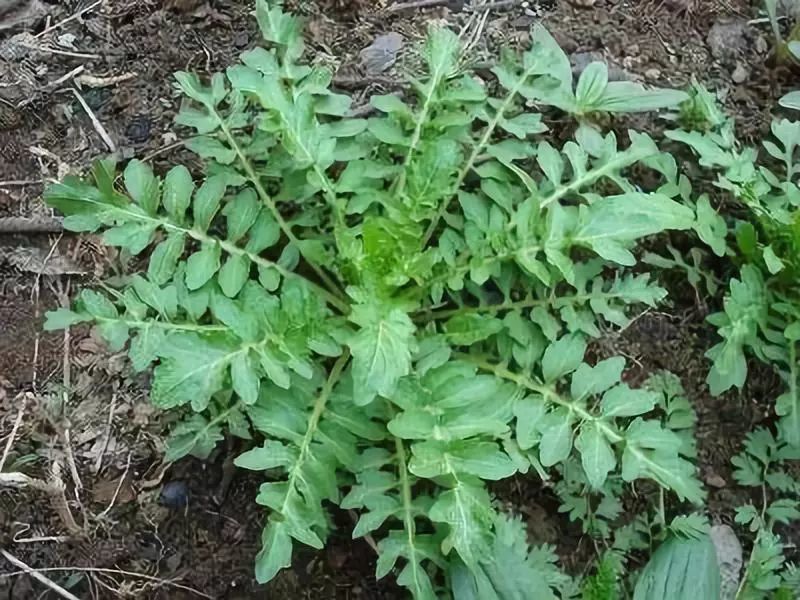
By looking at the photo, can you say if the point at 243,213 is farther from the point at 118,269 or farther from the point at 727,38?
the point at 727,38

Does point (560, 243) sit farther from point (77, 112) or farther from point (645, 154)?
point (77, 112)

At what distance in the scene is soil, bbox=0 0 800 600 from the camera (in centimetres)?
209

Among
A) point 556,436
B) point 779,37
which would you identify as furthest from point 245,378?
point 779,37

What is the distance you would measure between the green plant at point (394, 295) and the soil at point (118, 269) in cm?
13

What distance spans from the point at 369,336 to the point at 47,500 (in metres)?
0.81

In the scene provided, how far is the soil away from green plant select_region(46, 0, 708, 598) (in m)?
0.13

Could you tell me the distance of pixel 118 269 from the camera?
222 centimetres

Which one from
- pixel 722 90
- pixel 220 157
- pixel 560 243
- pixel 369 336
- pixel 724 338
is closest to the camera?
pixel 369 336

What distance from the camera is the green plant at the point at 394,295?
5.98 ft

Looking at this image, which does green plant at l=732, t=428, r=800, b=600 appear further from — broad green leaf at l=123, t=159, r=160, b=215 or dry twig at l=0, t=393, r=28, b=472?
dry twig at l=0, t=393, r=28, b=472

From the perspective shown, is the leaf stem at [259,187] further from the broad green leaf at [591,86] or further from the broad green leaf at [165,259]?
the broad green leaf at [591,86]

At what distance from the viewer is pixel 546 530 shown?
2.16 meters

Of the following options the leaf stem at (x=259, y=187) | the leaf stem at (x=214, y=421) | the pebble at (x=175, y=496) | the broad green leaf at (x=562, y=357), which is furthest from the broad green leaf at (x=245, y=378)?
the broad green leaf at (x=562, y=357)

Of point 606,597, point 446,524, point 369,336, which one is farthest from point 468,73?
point 606,597
